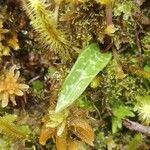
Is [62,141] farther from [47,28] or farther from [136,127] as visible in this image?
[47,28]

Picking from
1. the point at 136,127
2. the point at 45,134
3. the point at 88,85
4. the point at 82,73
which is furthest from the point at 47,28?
the point at 136,127

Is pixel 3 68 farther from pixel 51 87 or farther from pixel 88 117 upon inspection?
pixel 88 117

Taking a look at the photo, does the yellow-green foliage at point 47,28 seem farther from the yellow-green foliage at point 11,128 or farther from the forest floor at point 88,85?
the yellow-green foliage at point 11,128

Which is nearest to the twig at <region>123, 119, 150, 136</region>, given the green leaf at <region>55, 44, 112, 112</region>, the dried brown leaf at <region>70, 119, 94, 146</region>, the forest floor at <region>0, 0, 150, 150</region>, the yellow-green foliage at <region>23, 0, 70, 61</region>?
the forest floor at <region>0, 0, 150, 150</region>

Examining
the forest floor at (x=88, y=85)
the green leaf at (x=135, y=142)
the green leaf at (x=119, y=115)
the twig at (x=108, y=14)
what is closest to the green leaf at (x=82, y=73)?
the forest floor at (x=88, y=85)

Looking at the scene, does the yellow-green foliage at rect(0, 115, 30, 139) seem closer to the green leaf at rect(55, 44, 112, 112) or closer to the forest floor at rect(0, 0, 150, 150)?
the forest floor at rect(0, 0, 150, 150)

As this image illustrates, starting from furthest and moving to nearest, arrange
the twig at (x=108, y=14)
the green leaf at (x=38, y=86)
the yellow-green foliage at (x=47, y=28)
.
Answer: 1. the green leaf at (x=38, y=86)
2. the twig at (x=108, y=14)
3. the yellow-green foliage at (x=47, y=28)
